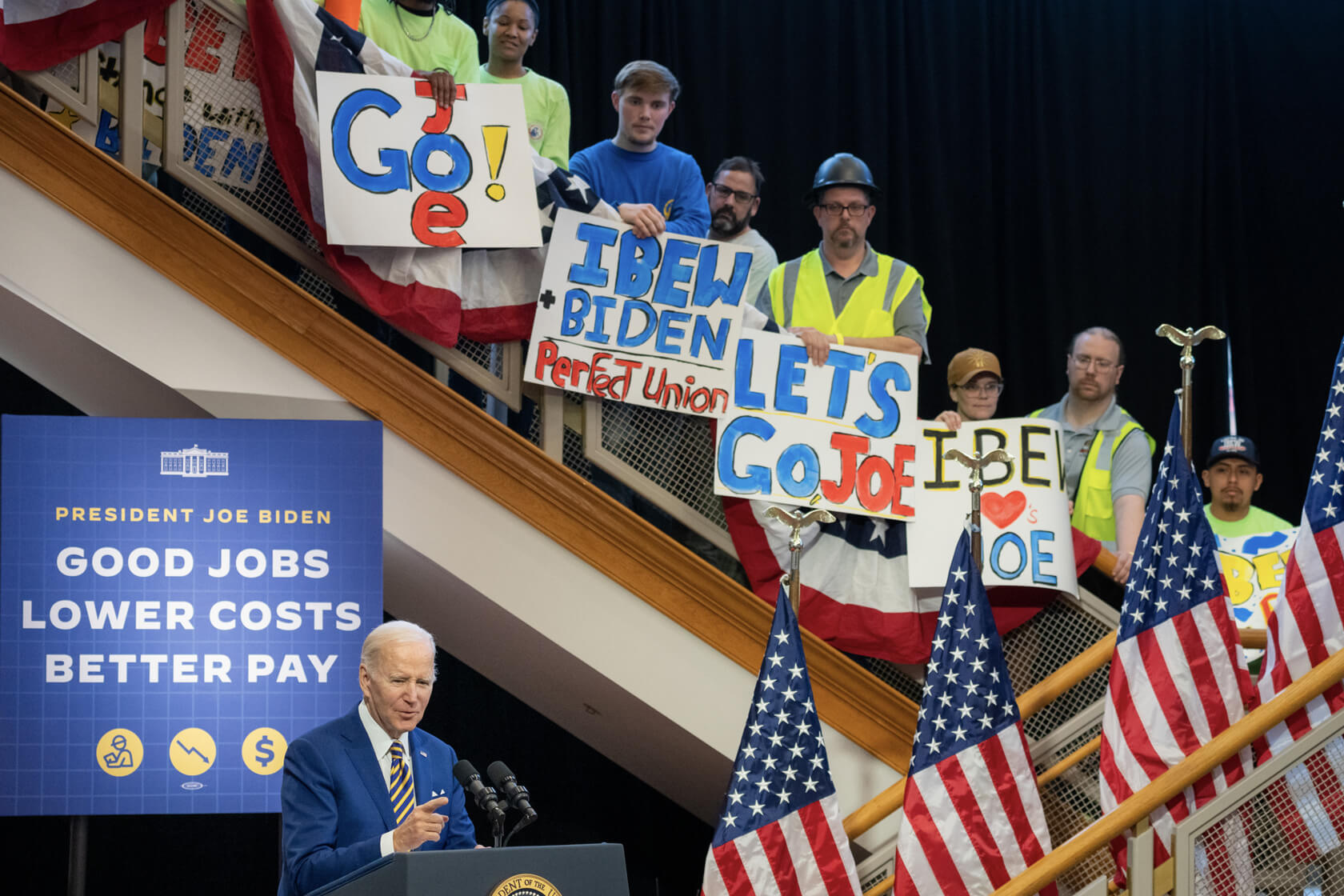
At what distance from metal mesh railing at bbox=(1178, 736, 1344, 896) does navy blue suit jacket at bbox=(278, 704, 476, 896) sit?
2005 mm

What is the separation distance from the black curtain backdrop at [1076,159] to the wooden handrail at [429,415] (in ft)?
9.67

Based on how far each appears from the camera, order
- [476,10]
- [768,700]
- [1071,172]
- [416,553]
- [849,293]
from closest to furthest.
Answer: [768,700]
[416,553]
[849,293]
[476,10]
[1071,172]

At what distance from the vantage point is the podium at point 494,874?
2.45 metres

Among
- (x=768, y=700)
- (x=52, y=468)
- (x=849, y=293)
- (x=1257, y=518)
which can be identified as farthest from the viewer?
(x=1257, y=518)

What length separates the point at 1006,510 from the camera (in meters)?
4.78

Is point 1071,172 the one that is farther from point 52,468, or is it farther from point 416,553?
point 52,468

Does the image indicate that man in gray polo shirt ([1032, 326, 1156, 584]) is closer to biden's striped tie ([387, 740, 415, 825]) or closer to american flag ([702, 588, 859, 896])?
american flag ([702, 588, 859, 896])

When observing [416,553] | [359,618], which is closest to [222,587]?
[359,618]

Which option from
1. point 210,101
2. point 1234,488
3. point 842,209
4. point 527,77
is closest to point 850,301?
point 842,209

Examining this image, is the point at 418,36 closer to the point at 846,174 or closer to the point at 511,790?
the point at 846,174

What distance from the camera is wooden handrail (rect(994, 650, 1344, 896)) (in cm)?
407

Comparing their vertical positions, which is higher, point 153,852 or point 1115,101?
point 1115,101

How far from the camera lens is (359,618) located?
13.4 ft

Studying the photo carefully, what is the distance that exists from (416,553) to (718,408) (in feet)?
3.23
